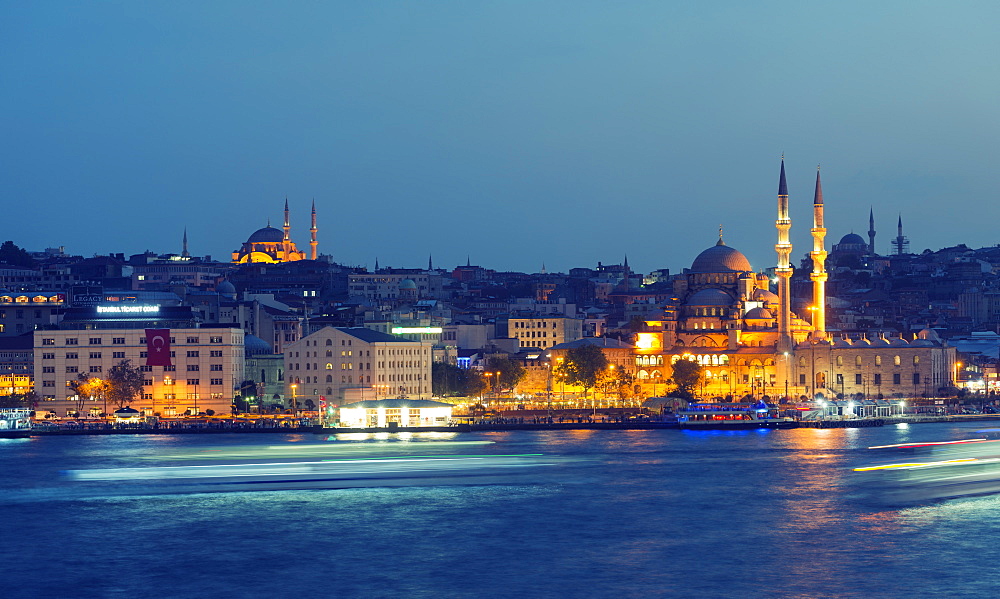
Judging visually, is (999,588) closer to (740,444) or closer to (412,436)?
(740,444)

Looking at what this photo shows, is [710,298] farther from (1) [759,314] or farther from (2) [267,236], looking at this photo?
(2) [267,236]

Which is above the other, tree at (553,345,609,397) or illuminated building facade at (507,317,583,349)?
illuminated building facade at (507,317,583,349)

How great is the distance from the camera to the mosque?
83.8 m

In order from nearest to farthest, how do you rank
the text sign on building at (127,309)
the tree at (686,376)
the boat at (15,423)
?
the boat at (15,423)
the text sign on building at (127,309)
the tree at (686,376)

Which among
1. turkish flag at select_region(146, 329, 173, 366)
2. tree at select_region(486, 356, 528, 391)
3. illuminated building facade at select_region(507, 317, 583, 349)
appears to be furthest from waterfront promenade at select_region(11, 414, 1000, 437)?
illuminated building facade at select_region(507, 317, 583, 349)

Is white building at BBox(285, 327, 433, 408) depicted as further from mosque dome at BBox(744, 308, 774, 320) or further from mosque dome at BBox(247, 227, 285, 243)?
mosque dome at BBox(247, 227, 285, 243)

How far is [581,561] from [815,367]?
5336 centimetres

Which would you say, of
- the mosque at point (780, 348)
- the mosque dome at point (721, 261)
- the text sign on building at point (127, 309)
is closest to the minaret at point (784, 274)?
the mosque at point (780, 348)

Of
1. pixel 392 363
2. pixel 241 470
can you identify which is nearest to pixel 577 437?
pixel 392 363

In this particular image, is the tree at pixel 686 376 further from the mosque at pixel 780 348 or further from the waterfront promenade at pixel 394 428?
the waterfront promenade at pixel 394 428

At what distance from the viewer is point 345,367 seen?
243ft

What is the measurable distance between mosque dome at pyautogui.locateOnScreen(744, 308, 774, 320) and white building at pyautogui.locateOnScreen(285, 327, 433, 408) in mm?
19484

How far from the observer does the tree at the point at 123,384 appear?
2763 inches

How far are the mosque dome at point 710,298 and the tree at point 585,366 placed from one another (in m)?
8.47
